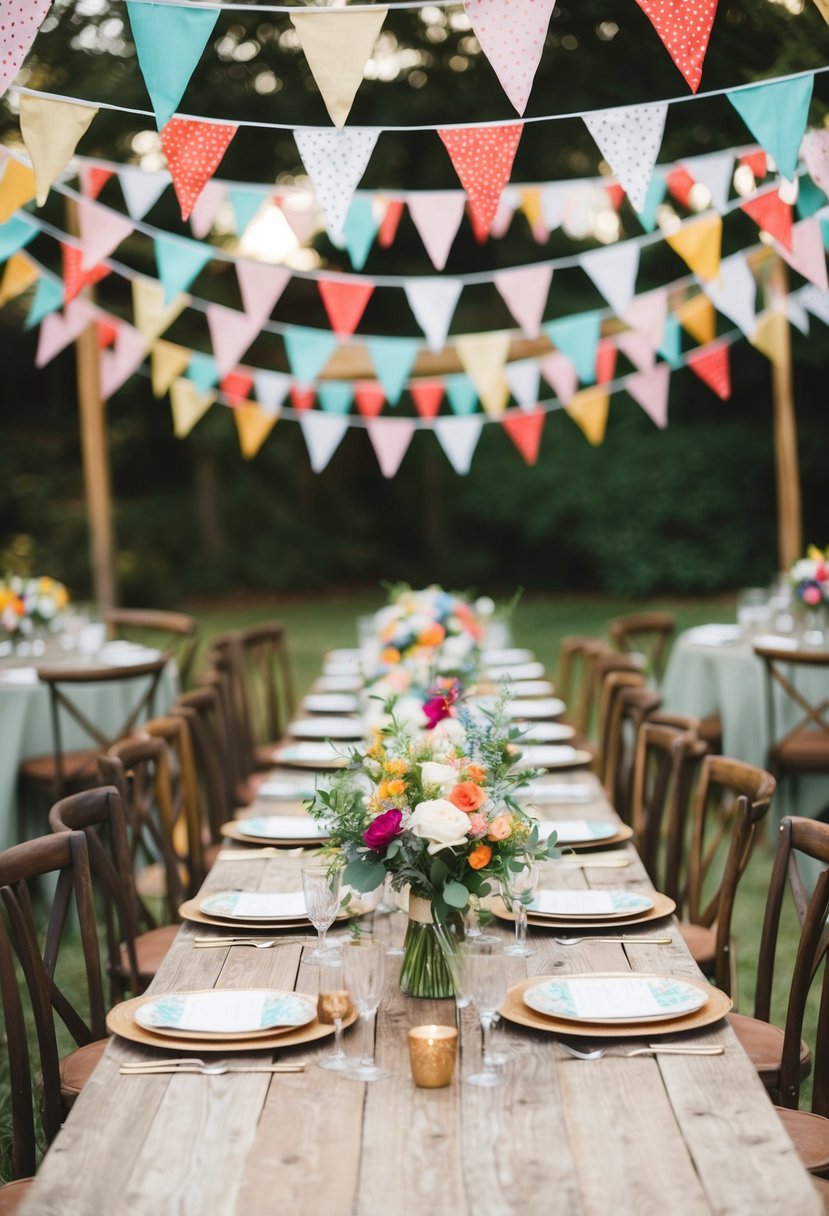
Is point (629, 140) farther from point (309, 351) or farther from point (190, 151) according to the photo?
point (309, 351)

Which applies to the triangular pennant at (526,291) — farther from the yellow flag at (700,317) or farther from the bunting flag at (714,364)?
the bunting flag at (714,364)

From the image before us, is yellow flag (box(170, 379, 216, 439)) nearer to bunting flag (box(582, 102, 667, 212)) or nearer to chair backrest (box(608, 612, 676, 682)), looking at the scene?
chair backrest (box(608, 612, 676, 682))

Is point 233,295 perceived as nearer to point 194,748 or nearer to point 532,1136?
point 194,748

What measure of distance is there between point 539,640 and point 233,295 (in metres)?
4.73

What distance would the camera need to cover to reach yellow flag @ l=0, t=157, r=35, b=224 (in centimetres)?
379

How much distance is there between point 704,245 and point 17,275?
2432 millimetres

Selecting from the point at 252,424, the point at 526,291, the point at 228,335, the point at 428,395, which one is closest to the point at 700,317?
the point at 526,291

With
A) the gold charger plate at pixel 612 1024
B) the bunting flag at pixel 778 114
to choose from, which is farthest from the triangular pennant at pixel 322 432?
the gold charger plate at pixel 612 1024

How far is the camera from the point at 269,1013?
1909mm

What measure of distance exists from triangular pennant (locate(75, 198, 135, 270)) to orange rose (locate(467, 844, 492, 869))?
3.03 m

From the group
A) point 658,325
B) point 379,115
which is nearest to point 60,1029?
point 658,325

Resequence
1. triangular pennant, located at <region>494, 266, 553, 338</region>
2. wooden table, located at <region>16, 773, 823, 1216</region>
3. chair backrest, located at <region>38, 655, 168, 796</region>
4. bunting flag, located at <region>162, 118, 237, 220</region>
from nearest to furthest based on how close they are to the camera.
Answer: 1. wooden table, located at <region>16, 773, 823, 1216</region>
2. bunting flag, located at <region>162, 118, 237, 220</region>
3. chair backrest, located at <region>38, 655, 168, 796</region>
4. triangular pennant, located at <region>494, 266, 553, 338</region>

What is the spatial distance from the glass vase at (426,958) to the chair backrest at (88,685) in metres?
2.51

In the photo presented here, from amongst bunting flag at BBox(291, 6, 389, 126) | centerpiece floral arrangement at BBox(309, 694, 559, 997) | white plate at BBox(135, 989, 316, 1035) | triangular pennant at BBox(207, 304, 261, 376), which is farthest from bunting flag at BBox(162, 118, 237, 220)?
white plate at BBox(135, 989, 316, 1035)
